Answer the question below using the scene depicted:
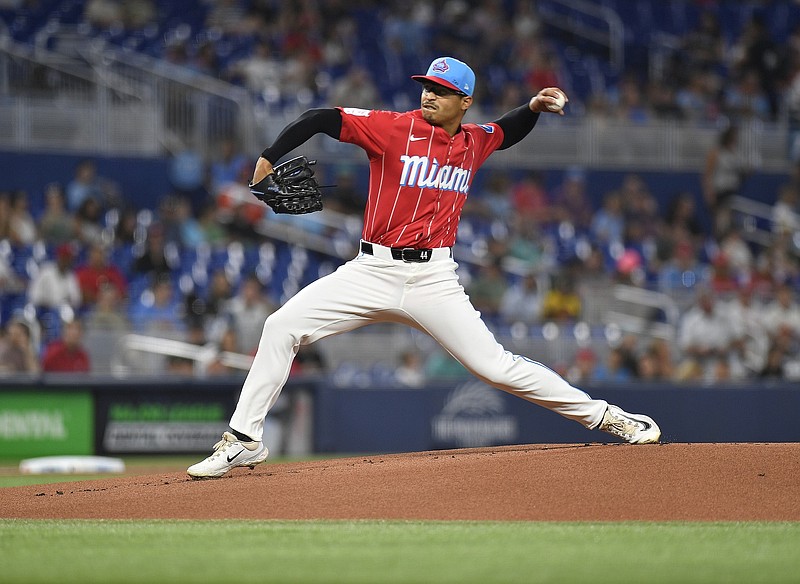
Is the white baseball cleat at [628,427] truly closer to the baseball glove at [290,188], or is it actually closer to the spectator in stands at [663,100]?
the baseball glove at [290,188]

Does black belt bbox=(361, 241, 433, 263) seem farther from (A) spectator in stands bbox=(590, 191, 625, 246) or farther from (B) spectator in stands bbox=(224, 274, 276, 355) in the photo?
(A) spectator in stands bbox=(590, 191, 625, 246)

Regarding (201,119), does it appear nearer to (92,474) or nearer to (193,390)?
(193,390)

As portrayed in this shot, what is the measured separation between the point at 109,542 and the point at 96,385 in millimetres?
8481

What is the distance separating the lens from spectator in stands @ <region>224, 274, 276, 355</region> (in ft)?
46.4

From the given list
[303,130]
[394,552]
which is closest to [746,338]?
[303,130]

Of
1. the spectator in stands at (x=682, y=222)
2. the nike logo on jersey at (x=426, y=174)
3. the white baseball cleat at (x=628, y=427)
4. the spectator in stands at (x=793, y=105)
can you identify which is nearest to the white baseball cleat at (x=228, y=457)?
the nike logo on jersey at (x=426, y=174)

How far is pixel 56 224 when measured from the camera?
50.3 feet

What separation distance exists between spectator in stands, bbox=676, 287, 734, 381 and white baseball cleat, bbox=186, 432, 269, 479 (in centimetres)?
926

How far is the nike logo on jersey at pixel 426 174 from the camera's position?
7008 mm

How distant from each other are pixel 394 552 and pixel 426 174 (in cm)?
249

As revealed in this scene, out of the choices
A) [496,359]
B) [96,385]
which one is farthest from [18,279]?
[496,359]

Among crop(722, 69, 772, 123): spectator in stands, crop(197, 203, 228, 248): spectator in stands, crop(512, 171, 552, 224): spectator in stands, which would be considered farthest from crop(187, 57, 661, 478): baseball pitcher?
crop(722, 69, 772, 123): spectator in stands

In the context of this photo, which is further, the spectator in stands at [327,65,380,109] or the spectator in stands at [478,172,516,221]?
the spectator in stands at [327,65,380,109]

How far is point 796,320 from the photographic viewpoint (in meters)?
16.0
